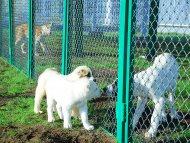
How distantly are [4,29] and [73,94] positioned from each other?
8.54 metres

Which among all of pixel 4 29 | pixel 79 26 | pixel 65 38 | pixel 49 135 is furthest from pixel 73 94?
pixel 4 29

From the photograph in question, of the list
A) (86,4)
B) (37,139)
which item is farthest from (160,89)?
(86,4)

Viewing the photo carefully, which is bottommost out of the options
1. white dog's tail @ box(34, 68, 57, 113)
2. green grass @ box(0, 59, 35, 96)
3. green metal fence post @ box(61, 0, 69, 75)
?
green grass @ box(0, 59, 35, 96)

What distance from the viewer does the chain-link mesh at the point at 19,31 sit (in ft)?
34.4

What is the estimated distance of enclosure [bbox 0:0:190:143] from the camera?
14.5 ft

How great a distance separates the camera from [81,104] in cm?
549

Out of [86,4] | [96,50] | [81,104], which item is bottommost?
[81,104]

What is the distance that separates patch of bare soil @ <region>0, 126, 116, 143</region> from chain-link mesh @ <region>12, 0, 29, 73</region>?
17.3 ft

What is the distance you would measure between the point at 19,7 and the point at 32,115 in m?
5.10

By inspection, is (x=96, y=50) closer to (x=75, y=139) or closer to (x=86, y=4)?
(x=86, y=4)

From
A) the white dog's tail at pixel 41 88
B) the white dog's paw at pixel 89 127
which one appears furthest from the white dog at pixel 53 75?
the white dog's paw at pixel 89 127

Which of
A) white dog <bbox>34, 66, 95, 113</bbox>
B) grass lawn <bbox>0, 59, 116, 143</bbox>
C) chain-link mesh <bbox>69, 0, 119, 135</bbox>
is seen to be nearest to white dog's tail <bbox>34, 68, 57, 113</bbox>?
white dog <bbox>34, 66, 95, 113</bbox>

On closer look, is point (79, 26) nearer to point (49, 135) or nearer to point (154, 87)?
point (154, 87)

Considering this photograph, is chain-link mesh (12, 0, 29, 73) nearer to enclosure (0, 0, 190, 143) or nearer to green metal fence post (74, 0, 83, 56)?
enclosure (0, 0, 190, 143)
